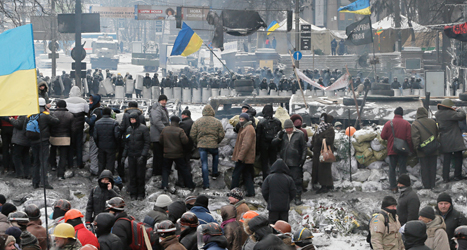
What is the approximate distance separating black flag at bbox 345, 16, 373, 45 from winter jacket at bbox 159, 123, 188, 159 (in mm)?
8165

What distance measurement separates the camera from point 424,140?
32.1 ft

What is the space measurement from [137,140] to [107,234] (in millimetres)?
4090

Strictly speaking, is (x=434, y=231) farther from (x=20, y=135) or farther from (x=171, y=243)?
(x=20, y=135)

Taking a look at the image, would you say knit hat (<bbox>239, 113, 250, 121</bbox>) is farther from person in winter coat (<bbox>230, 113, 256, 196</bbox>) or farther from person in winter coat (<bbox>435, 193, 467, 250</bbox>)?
person in winter coat (<bbox>435, 193, 467, 250</bbox>)

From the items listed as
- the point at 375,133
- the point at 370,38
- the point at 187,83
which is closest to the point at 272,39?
the point at 187,83

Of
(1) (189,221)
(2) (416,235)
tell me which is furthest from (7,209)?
(2) (416,235)

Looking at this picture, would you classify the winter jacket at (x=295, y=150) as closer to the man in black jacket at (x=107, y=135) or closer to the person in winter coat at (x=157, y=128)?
the person in winter coat at (x=157, y=128)

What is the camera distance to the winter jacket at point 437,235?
593 cm

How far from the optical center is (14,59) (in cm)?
639

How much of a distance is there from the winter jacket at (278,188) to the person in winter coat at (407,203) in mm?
1480

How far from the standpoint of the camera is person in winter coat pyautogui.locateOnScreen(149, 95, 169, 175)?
1020cm

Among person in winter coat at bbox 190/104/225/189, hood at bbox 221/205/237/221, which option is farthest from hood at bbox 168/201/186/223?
person in winter coat at bbox 190/104/225/189

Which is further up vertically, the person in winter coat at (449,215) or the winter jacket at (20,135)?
the winter jacket at (20,135)

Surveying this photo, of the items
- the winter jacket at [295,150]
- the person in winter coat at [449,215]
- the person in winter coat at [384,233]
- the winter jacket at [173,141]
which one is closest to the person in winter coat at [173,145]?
the winter jacket at [173,141]
